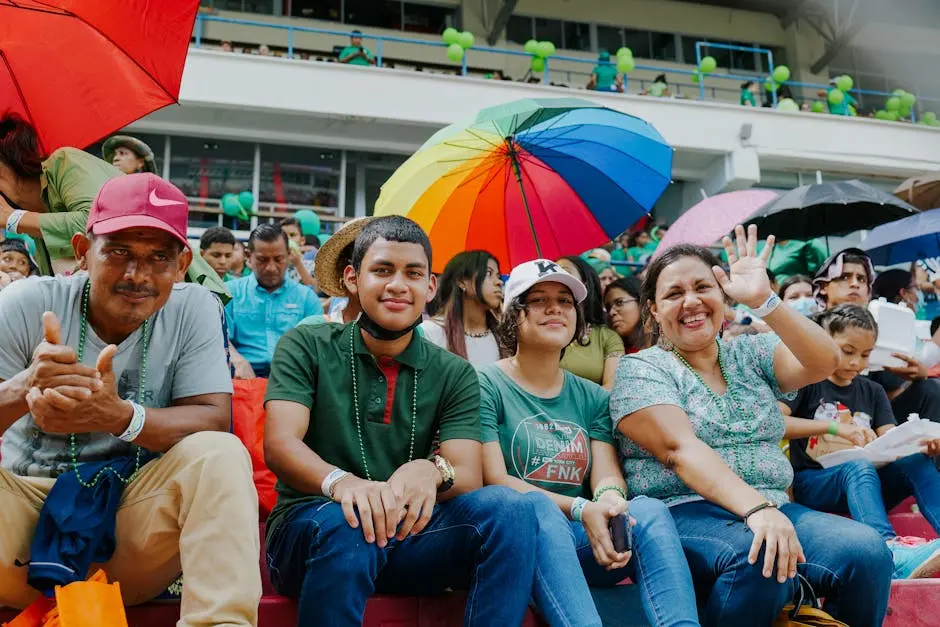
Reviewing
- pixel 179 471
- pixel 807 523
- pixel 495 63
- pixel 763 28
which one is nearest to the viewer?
pixel 179 471

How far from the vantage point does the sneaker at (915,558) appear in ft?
8.70

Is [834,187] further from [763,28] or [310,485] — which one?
[763,28]

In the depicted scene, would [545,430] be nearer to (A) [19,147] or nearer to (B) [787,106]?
(A) [19,147]

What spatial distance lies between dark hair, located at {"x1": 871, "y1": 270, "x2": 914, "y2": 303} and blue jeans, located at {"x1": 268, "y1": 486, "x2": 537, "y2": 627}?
15.0 ft

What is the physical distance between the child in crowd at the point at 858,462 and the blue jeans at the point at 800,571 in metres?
0.67

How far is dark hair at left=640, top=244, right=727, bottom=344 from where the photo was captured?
2682 mm

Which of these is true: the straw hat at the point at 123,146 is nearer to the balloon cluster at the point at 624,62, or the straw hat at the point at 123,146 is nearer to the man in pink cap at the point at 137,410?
the man in pink cap at the point at 137,410

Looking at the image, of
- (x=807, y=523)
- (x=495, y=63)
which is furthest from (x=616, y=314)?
(x=495, y=63)

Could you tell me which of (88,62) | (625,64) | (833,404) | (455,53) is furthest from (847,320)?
(625,64)

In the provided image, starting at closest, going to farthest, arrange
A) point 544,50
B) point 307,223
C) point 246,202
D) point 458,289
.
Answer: point 458,289, point 307,223, point 246,202, point 544,50

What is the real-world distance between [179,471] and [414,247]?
941 mm

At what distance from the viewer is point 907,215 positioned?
5613 mm

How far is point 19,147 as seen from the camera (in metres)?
3.08

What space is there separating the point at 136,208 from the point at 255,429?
44.3 inches
